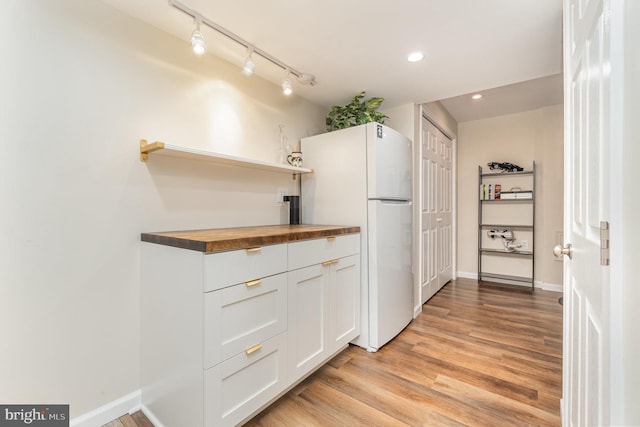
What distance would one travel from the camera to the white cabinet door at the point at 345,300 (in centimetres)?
191

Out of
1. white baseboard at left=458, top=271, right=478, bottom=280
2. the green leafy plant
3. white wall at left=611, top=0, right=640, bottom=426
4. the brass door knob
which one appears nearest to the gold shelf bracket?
the green leafy plant

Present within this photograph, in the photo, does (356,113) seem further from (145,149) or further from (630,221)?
(630,221)

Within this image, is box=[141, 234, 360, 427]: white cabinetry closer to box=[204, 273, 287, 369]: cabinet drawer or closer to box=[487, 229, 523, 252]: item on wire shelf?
box=[204, 273, 287, 369]: cabinet drawer

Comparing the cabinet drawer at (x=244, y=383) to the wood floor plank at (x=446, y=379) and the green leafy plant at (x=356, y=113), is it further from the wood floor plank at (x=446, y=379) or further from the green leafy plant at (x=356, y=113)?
the green leafy plant at (x=356, y=113)

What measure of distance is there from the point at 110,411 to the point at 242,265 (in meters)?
1.08

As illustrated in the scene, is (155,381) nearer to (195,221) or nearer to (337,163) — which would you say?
(195,221)

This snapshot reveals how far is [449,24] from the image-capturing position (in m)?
1.63

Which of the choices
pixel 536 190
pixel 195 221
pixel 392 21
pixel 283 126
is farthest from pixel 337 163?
pixel 536 190

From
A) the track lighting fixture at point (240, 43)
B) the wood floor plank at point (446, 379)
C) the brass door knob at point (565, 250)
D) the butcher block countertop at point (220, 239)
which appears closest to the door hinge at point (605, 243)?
the brass door knob at point (565, 250)

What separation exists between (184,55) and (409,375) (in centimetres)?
251

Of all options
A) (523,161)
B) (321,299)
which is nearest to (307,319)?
(321,299)

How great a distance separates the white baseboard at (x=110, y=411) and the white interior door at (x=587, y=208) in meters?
1.96

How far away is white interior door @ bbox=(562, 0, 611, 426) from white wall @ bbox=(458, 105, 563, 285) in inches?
120

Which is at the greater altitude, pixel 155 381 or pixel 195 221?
pixel 195 221
